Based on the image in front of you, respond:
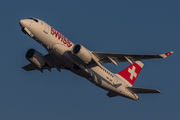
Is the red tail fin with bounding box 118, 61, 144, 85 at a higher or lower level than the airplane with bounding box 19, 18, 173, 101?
higher

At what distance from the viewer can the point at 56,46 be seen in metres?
31.1

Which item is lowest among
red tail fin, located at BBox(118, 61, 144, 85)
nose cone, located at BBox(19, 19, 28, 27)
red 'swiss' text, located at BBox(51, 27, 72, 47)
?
nose cone, located at BBox(19, 19, 28, 27)

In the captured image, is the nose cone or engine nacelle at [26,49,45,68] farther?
engine nacelle at [26,49,45,68]

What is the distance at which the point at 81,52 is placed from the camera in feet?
101

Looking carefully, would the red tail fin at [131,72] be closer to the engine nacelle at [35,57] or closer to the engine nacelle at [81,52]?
the engine nacelle at [81,52]

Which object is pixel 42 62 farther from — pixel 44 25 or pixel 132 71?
pixel 132 71

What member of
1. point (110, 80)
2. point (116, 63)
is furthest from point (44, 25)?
point (110, 80)

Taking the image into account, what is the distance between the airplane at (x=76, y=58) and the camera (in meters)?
30.8

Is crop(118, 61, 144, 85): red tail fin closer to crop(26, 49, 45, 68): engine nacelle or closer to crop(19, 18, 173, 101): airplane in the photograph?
crop(19, 18, 173, 101): airplane

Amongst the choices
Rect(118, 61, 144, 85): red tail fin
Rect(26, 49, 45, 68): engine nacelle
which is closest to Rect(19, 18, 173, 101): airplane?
Rect(26, 49, 45, 68): engine nacelle

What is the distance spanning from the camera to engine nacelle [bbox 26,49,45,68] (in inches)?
1374

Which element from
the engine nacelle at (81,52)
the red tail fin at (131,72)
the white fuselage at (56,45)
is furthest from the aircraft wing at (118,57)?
the red tail fin at (131,72)

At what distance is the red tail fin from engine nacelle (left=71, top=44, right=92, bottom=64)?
10.9m

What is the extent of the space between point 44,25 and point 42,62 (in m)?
5.86
